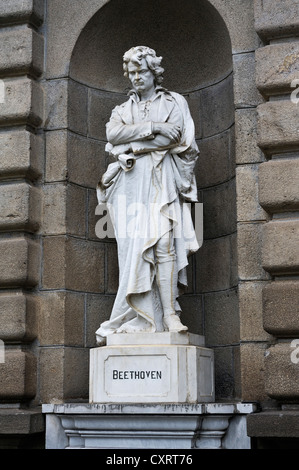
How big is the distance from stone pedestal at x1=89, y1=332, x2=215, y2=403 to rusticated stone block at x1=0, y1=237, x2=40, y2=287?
1.08 m

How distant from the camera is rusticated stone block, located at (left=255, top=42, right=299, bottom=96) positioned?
Result: 732 centimetres

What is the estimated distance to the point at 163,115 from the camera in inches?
305

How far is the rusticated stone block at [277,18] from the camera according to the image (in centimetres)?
738

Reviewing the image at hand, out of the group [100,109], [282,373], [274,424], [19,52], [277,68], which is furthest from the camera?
[100,109]

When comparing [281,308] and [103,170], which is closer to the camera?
[281,308]

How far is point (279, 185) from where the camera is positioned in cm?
720

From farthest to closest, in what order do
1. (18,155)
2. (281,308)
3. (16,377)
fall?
(18,155) < (16,377) < (281,308)

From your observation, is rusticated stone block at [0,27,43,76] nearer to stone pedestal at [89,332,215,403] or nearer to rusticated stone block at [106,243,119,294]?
rusticated stone block at [106,243,119,294]

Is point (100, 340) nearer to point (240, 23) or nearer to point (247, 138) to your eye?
point (247, 138)

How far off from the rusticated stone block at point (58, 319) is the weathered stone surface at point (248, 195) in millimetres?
1837

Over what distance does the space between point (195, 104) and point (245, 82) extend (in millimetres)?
1157

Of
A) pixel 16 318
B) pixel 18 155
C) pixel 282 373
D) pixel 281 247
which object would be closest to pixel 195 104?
pixel 18 155

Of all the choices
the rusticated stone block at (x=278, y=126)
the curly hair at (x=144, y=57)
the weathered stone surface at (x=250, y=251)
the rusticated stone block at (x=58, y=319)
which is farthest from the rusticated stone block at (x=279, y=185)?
the rusticated stone block at (x=58, y=319)

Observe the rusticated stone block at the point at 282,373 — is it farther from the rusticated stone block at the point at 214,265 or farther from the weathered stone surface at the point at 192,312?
the weathered stone surface at the point at 192,312
